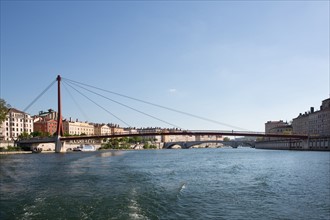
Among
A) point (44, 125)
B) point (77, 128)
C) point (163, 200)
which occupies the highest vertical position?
point (44, 125)

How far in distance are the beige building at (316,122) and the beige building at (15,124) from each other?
90718 millimetres

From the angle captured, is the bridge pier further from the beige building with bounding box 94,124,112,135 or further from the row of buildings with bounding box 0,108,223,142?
the beige building with bounding box 94,124,112,135

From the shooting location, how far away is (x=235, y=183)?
2288 centimetres

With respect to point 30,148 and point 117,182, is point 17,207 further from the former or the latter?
point 30,148

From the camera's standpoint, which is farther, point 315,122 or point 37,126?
point 37,126

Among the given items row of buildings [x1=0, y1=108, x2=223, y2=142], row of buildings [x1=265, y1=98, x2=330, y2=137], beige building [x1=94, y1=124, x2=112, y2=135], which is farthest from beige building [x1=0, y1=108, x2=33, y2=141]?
row of buildings [x1=265, y1=98, x2=330, y2=137]

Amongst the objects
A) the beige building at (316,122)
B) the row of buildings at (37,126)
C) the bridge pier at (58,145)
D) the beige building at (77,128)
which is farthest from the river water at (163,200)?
the beige building at (77,128)

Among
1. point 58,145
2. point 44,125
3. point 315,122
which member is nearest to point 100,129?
point 44,125

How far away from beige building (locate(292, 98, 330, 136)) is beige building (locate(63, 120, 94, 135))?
9261 cm

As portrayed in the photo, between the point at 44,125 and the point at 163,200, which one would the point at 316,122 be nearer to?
the point at 44,125

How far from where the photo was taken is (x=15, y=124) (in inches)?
4476

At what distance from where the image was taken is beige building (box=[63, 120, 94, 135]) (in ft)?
506

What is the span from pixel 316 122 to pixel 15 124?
100 m

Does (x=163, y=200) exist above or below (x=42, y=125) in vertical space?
below
